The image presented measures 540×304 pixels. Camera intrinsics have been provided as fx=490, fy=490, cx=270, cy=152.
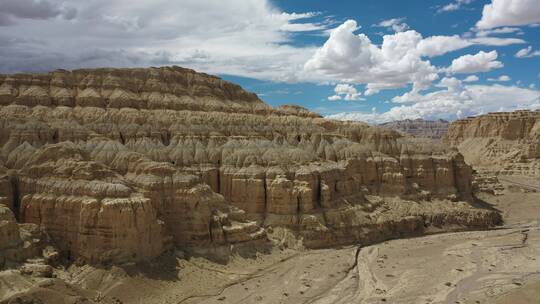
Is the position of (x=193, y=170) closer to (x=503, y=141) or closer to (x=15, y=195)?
(x=15, y=195)

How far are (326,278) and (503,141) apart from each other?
111179 mm

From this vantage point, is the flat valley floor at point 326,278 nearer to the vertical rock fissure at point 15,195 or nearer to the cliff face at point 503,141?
the vertical rock fissure at point 15,195

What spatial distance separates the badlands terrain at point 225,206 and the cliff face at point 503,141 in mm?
33768

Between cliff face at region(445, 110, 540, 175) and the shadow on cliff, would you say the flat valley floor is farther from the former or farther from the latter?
cliff face at region(445, 110, 540, 175)

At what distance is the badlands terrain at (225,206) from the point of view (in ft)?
144

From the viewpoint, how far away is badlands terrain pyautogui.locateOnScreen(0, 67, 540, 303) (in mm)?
44000

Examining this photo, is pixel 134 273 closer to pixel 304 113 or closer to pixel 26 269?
pixel 26 269

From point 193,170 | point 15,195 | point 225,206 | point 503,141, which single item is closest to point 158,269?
point 225,206

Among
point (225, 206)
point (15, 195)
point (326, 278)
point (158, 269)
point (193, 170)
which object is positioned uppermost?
point (193, 170)

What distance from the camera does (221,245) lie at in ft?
172

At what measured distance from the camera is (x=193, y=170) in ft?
204

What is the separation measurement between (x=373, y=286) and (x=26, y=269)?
3098 cm

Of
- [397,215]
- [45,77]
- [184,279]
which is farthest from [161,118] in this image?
[397,215]

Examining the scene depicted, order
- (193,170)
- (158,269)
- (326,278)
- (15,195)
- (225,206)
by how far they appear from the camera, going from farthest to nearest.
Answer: (193,170)
(225,206)
(326,278)
(15,195)
(158,269)
